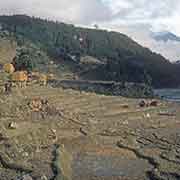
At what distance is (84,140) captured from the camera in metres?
49.8

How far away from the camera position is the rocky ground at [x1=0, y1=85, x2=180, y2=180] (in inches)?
1371

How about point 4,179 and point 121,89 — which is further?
point 121,89

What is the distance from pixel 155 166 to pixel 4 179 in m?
12.9

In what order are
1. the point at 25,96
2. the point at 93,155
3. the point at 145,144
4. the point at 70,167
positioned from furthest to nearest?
the point at 25,96, the point at 145,144, the point at 93,155, the point at 70,167

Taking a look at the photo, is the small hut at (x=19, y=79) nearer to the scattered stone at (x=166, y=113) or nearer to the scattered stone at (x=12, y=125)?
the scattered stone at (x=166, y=113)

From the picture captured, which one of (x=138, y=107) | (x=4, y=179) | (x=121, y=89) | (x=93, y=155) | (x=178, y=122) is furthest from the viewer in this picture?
(x=121, y=89)

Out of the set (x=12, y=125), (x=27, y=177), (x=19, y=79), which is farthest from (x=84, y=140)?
(x=19, y=79)

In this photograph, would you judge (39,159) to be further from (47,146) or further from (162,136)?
(162,136)

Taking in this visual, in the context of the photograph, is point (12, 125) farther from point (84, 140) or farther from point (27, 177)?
point (27, 177)

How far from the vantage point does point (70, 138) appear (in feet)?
167

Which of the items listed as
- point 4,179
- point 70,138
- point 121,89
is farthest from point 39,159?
point 121,89

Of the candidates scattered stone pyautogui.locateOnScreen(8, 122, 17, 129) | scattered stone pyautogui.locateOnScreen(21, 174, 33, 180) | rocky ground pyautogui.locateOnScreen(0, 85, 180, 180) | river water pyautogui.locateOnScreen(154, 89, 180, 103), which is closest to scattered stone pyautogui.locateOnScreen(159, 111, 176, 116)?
rocky ground pyautogui.locateOnScreen(0, 85, 180, 180)

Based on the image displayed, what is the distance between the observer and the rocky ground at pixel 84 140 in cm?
3481

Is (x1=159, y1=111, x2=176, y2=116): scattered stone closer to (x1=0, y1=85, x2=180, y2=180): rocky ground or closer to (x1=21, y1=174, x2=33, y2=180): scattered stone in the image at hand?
(x1=0, y1=85, x2=180, y2=180): rocky ground
